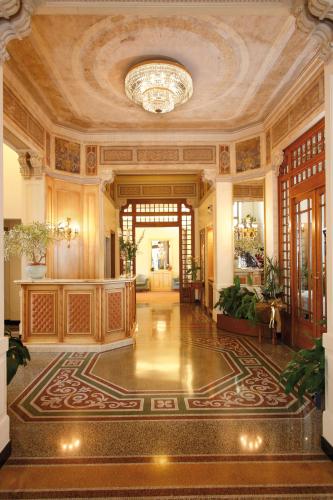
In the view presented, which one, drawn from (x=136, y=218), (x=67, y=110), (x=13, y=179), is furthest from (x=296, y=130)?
(x=136, y=218)

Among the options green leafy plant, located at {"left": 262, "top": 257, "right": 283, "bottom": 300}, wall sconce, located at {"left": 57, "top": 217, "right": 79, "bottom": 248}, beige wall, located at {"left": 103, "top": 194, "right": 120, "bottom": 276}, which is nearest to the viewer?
green leafy plant, located at {"left": 262, "top": 257, "right": 283, "bottom": 300}

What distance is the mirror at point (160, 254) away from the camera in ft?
54.1

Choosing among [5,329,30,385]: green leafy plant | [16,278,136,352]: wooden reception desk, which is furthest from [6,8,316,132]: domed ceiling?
[5,329,30,385]: green leafy plant

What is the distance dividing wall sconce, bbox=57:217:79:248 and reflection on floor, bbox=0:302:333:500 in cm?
287

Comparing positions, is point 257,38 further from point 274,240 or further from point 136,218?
point 136,218

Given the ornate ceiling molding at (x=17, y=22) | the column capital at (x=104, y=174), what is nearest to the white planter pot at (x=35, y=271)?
the column capital at (x=104, y=174)

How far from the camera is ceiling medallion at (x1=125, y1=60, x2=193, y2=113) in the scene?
188 inches

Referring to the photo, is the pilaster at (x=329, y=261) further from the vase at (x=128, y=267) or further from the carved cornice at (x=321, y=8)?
the vase at (x=128, y=267)

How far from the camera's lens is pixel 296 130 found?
5.32 meters

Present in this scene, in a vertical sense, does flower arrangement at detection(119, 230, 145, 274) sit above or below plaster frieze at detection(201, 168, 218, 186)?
below

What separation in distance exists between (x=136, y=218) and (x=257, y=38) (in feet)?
27.9

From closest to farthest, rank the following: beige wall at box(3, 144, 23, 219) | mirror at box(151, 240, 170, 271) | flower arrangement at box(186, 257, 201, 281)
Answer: beige wall at box(3, 144, 23, 219) → flower arrangement at box(186, 257, 201, 281) → mirror at box(151, 240, 170, 271)

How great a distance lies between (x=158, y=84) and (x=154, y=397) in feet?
13.8

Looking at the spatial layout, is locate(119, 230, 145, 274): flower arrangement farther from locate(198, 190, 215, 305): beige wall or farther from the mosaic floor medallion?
the mosaic floor medallion
